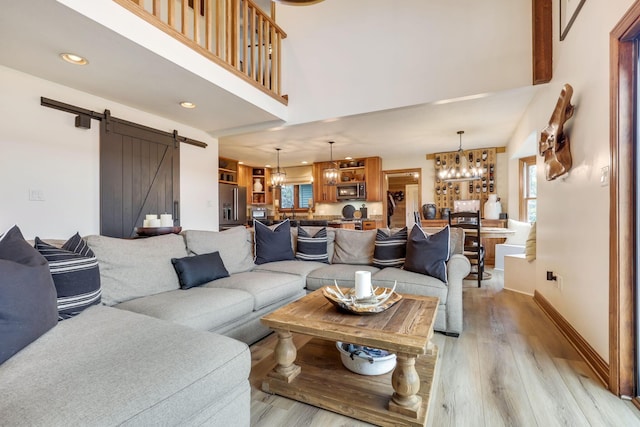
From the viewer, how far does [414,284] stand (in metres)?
2.54

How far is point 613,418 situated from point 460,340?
970 millimetres

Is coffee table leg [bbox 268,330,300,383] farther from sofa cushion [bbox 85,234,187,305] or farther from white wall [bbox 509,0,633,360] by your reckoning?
white wall [bbox 509,0,633,360]

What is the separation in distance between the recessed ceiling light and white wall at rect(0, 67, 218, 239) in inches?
27.5

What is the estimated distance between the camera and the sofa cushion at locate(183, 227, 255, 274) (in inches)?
106

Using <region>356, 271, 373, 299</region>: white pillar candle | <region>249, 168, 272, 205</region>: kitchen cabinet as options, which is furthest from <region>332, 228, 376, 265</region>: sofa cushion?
<region>249, 168, 272, 205</region>: kitchen cabinet

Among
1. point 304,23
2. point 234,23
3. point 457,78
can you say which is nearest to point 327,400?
point 457,78

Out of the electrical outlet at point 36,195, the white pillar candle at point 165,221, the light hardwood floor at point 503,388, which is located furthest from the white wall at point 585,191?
the electrical outlet at point 36,195

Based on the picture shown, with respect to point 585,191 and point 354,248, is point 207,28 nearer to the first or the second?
point 354,248

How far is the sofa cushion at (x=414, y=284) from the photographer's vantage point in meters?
2.49

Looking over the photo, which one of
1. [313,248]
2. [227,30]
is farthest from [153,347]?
[227,30]

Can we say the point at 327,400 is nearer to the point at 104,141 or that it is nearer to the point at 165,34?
the point at 165,34

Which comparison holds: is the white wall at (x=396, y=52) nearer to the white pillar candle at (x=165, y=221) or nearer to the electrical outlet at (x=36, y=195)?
the white pillar candle at (x=165, y=221)

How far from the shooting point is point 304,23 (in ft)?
13.9

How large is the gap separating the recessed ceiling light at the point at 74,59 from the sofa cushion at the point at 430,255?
134 inches
